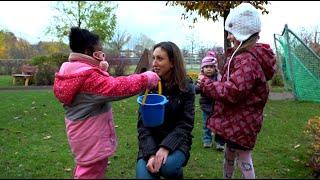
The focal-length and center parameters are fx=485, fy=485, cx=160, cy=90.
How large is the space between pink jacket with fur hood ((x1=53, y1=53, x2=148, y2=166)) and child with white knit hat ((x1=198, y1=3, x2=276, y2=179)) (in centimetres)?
66

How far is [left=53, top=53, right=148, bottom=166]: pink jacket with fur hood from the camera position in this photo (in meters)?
3.34

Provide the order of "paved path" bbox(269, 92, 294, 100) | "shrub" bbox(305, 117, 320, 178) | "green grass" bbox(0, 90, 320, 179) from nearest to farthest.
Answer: "shrub" bbox(305, 117, 320, 178) < "green grass" bbox(0, 90, 320, 179) < "paved path" bbox(269, 92, 294, 100)

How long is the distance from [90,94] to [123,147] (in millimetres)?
3537

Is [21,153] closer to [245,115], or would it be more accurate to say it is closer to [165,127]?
[165,127]

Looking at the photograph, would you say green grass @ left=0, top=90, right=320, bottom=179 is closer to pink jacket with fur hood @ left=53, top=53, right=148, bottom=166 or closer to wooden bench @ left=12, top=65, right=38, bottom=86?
pink jacket with fur hood @ left=53, top=53, right=148, bottom=166

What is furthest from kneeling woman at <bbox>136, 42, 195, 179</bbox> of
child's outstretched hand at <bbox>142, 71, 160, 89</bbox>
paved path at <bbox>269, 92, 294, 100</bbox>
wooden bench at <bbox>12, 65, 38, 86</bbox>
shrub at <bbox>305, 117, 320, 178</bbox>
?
wooden bench at <bbox>12, 65, 38, 86</bbox>

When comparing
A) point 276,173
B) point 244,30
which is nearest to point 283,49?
point 276,173

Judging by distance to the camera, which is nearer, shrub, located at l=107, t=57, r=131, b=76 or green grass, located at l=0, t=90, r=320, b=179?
green grass, located at l=0, t=90, r=320, b=179

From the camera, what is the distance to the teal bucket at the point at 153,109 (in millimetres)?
3396

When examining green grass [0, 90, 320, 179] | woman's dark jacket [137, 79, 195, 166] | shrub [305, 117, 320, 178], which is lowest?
green grass [0, 90, 320, 179]

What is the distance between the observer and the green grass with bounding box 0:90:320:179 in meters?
5.50

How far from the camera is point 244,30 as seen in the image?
371cm

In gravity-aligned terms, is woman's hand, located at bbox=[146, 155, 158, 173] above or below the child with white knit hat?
below

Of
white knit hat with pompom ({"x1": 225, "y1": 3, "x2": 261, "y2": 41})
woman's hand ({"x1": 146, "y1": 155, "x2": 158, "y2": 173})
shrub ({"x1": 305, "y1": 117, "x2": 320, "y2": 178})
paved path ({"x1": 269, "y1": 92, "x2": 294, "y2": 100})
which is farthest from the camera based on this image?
paved path ({"x1": 269, "y1": 92, "x2": 294, "y2": 100})
